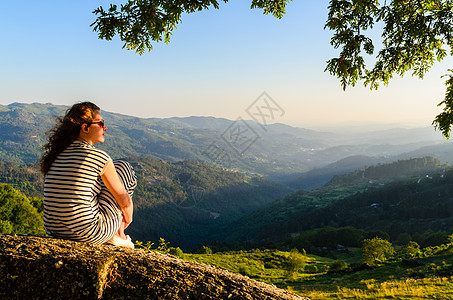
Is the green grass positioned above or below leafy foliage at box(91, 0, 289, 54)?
below

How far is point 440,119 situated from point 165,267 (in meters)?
8.05

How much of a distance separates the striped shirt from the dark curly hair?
0.41ft

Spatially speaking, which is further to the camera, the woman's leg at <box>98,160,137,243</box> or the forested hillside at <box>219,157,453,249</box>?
the forested hillside at <box>219,157,453,249</box>

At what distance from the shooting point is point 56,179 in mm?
3836

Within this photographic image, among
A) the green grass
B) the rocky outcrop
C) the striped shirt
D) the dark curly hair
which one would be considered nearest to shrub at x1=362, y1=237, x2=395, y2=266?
the green grass

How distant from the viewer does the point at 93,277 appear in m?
3.36

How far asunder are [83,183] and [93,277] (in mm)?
1286

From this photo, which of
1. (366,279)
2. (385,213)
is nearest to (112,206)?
(366,279)

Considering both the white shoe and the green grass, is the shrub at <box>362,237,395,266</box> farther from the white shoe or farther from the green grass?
the white shoe

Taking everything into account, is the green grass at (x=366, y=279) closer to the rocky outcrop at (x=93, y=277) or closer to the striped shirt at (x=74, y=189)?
the rocky outcrop at (x=93, y=277)

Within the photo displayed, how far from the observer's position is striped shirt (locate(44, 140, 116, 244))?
378 centimetres

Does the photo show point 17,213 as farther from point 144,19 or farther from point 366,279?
point 366,279

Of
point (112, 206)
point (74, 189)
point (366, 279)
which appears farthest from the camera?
point (366, 279)

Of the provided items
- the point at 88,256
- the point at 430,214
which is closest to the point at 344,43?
the point at 88,256
